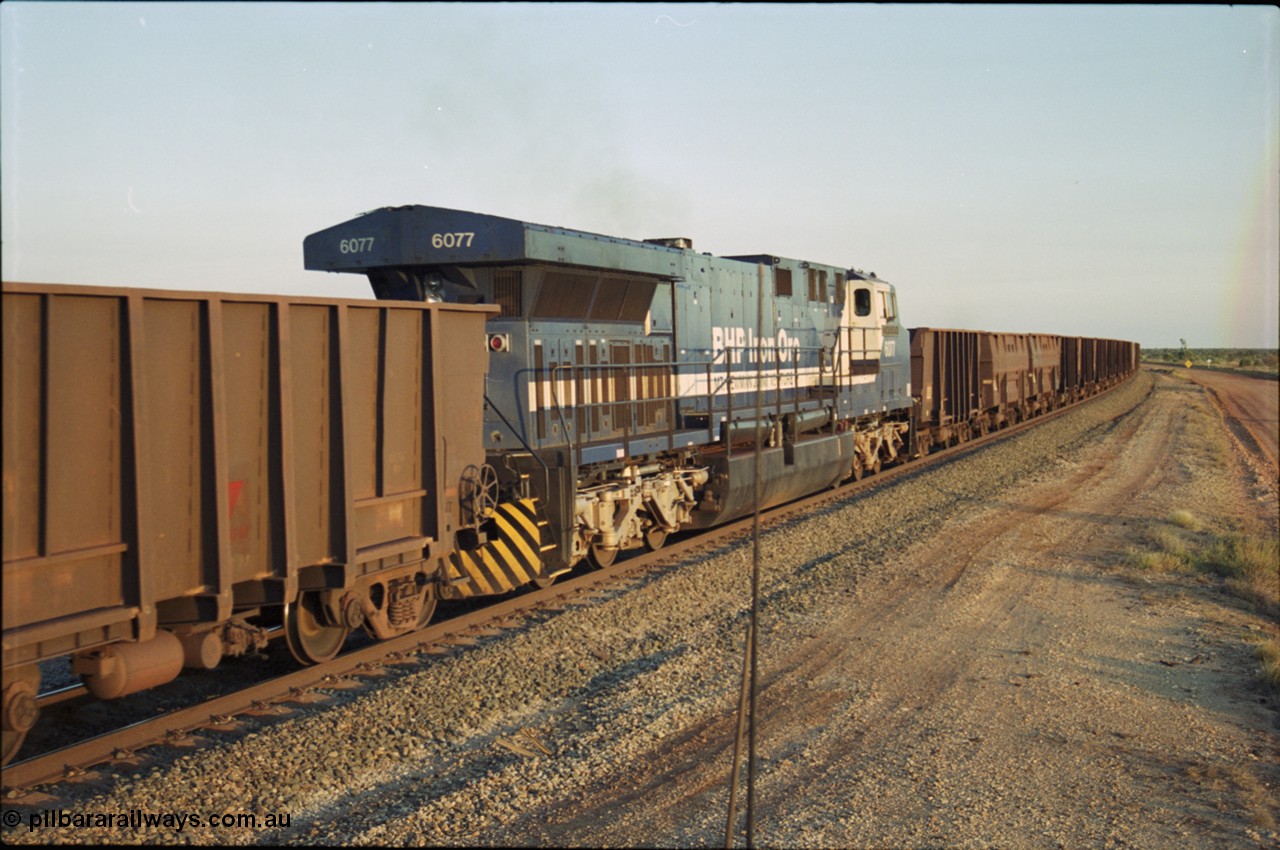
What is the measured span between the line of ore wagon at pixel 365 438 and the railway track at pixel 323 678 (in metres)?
0.24

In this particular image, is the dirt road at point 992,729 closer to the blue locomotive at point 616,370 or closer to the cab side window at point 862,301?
the blue locomotive at point 616,370

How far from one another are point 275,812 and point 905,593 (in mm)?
7512

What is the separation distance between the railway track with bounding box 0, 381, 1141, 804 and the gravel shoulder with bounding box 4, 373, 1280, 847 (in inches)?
11.2

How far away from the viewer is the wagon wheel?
8.75 m

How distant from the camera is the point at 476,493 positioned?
347 inches

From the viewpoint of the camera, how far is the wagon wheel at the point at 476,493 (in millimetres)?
8750

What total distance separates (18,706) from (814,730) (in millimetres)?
5118

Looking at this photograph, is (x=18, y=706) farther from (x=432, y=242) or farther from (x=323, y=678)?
(x=432, y=242)

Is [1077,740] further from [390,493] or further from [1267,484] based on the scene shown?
[1267,484]

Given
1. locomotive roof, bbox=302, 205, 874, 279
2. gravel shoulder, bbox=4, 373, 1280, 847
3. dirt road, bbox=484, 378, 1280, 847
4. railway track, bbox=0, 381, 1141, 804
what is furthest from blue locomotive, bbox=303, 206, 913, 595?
dirt road, bbox=484, 378, 1280, 847

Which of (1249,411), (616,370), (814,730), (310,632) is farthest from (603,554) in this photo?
(1249,411)

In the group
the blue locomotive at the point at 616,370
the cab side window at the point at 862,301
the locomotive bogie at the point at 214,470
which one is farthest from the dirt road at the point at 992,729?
the cab side window at the point at 862,301

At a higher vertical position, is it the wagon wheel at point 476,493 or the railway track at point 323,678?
the wagon wheel at point 476,493

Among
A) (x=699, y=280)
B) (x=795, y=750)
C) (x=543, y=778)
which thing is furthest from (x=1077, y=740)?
(x=699, y=280)
